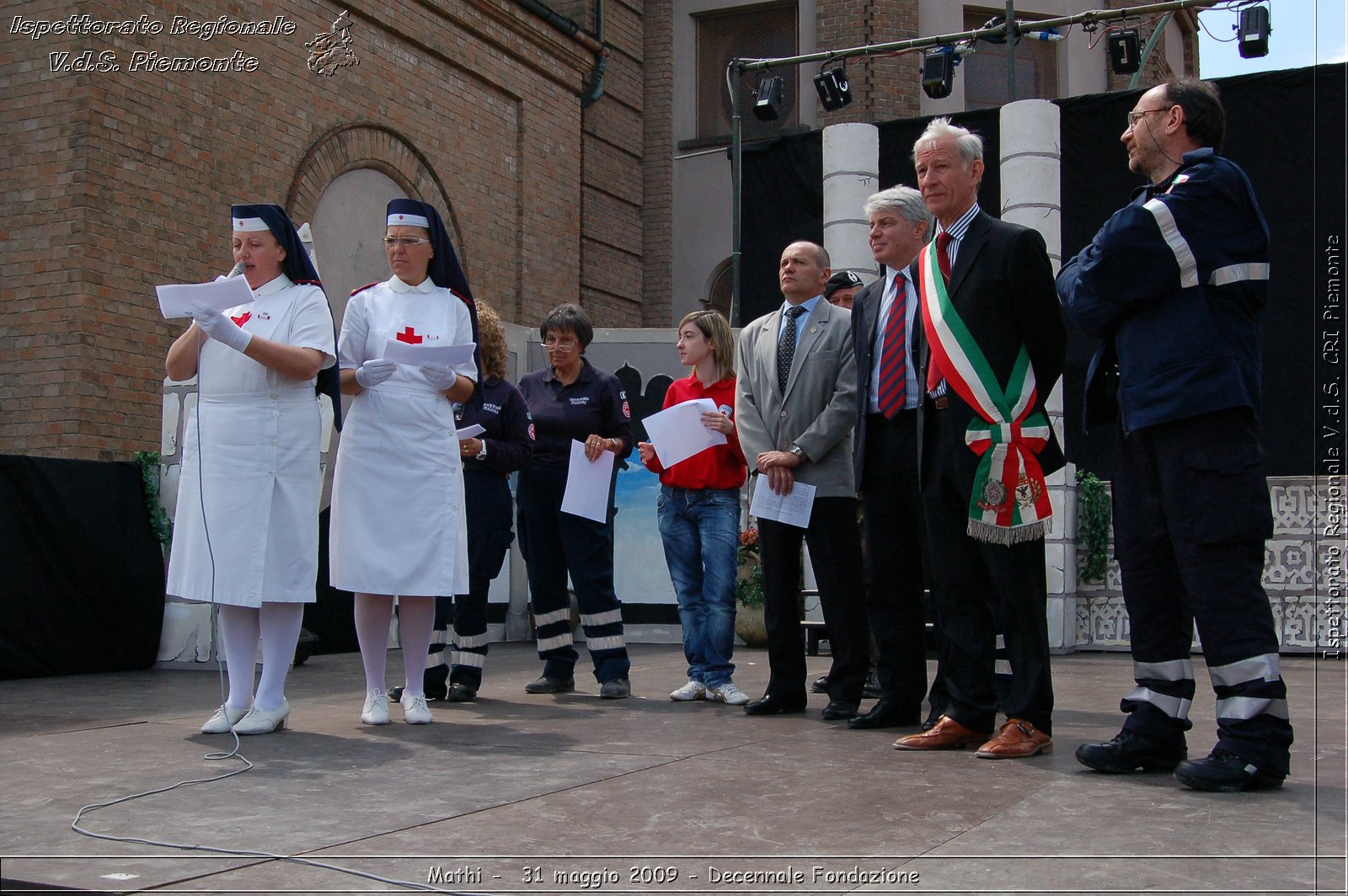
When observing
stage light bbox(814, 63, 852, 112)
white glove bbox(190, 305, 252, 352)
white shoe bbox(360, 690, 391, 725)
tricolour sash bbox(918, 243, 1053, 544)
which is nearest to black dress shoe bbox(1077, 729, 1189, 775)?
tricolour sash bbox(918, 243, 1053, 544)

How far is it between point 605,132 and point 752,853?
1554 centimetres

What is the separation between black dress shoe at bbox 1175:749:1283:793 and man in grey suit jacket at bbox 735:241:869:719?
1843 millimetres

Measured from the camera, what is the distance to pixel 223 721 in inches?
193

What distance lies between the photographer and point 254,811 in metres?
3.38

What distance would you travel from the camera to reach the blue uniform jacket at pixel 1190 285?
372 centimetres

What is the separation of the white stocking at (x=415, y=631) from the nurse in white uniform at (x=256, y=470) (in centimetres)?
48

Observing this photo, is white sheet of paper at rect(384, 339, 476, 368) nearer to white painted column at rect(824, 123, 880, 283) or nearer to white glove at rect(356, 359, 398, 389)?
white glove at rect(356, 359, 398, 389)

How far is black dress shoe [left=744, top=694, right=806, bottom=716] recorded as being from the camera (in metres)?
5.54

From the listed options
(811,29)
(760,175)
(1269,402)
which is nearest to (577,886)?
(1269,402)

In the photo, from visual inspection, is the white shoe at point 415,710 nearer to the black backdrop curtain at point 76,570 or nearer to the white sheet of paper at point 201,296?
the white sheet of paper at point 201,296

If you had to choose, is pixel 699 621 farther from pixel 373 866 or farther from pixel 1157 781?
pixel 373 866

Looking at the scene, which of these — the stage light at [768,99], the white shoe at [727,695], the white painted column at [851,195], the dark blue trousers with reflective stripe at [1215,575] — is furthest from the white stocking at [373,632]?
the stage light at [768,99]

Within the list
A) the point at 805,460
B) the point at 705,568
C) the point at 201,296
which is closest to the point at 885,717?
the point at 805,460

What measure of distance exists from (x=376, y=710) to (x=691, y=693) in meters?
1.61
